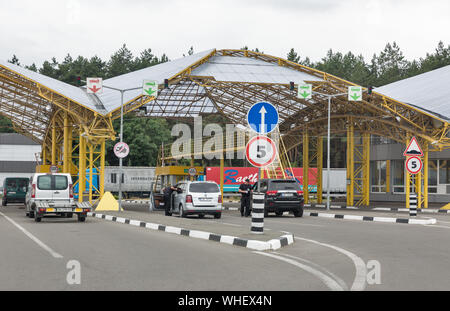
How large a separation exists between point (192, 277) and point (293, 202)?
2012 cm

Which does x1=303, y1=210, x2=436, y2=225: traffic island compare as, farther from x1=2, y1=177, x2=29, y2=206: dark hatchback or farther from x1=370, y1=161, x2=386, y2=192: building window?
x1=2, y1=177, x2=29, y2=206: dark hatchback

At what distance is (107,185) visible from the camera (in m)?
62.9

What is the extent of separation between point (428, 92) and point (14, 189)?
3142cm

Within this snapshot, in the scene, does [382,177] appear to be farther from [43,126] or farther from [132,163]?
[132,163]

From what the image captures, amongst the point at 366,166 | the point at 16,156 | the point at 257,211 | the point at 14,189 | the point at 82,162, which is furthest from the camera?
the point at 16,156

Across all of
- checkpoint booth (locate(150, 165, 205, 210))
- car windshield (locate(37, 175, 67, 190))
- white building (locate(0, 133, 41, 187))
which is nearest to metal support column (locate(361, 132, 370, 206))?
checkpoint booth (locate(150, 165, 205, 210))

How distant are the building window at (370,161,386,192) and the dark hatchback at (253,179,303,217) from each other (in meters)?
24.1

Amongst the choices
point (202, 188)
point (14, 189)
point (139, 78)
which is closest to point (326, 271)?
point (202, 188)

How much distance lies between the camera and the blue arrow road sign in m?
14.8

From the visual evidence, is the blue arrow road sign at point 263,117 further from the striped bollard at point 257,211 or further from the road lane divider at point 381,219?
the road lane divider at point 381,219

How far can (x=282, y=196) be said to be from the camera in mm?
28781

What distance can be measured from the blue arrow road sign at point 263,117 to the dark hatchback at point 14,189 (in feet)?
122

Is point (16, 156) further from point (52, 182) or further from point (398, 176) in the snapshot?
point (52, 182)
